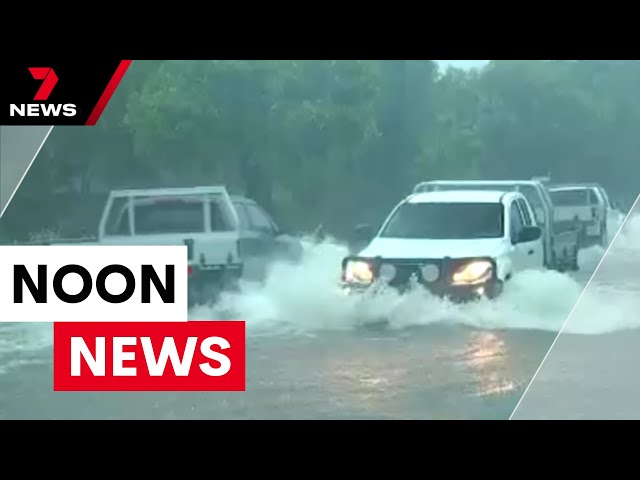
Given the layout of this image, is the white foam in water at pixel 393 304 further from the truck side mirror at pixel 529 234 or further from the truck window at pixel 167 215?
the truck window at pixel 167 215

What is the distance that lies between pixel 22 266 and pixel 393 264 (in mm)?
2133

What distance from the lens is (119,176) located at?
7.52 m

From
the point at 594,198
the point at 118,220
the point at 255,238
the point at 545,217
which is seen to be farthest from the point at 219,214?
the point at 594,198

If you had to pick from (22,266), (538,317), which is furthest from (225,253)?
(538,317)

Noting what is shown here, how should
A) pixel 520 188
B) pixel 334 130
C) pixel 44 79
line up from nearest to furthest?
pixel 44 79
pixel 520 188
pixel 334 130

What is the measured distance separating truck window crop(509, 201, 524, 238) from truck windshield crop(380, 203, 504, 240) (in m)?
0.06

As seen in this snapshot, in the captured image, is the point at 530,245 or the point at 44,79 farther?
the point at 530,245

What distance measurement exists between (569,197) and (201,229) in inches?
84.3

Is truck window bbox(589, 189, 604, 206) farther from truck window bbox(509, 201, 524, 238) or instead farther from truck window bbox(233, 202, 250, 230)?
truck window bbox(233, 202, 250, 230)

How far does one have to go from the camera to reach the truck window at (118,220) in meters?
7.43

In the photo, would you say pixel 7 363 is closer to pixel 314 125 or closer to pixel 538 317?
pixel 314 125

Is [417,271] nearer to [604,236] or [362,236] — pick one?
[362,236]

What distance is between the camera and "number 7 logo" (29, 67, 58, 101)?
7.39 m

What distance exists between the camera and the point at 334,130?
25.1 feet
